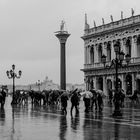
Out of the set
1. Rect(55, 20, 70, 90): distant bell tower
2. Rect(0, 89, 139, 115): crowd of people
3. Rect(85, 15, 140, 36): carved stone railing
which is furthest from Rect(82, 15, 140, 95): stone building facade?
Rect(0, 89, 139, 115): crowd of people

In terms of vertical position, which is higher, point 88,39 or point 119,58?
point 88,39

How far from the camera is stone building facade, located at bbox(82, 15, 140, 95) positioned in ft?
207

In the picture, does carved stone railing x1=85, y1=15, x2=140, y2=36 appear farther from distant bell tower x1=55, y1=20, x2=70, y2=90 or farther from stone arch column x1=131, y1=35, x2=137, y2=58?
distant bell tower x1=55, y1=20, x2=70, y2=90

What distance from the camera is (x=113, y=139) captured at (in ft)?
→ 50.6

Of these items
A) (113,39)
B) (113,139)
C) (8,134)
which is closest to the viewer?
(113,139)

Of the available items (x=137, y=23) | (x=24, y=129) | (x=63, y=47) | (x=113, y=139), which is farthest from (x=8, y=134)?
(x=63, y=47)

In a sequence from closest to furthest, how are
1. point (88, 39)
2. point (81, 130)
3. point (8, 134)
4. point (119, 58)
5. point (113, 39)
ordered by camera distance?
1. point (8, 134)
2. point (81, 130)
3. point (119, 58)
4. point (113, 39)
5. point (88, 39)

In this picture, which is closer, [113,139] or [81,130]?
[113,139]

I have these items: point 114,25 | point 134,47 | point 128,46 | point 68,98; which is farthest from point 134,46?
point 68,98

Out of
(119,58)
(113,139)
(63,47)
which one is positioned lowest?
(113,139)

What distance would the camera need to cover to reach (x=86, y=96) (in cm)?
3048

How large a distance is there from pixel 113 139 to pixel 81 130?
2.93 meters

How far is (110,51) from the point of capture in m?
69.9

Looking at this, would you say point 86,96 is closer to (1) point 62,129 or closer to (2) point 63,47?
(1) point 62,129
